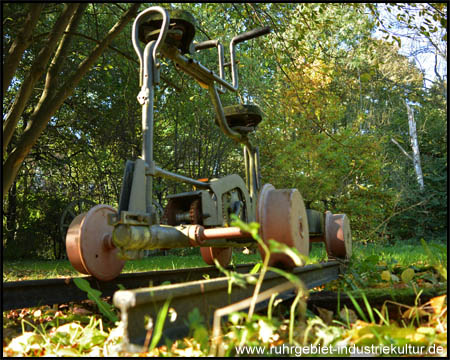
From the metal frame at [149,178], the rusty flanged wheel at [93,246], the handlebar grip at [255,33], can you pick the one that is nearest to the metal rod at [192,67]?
the metal frame at [149,178]

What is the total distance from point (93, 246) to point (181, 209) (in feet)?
2.84

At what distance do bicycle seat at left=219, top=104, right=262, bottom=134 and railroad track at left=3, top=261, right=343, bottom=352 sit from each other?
1.39 m

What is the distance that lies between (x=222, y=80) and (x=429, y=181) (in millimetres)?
16892

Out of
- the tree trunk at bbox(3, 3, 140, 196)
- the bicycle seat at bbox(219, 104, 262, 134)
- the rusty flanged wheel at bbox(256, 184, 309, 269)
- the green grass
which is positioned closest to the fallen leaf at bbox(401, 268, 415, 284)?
the green grass

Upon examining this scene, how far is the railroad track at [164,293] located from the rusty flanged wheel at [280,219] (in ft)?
0.55

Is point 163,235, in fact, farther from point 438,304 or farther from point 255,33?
point 255,33

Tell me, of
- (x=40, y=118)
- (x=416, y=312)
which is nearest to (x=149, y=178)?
(x=416, y=312)

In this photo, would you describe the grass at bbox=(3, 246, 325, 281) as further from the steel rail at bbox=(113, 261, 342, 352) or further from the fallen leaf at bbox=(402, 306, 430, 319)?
the fallen leaf at bbox=(402, 306, 430, 319)

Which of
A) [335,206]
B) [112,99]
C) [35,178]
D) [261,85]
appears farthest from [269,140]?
[35,178]

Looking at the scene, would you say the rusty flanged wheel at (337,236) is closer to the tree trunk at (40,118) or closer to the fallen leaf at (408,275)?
the fallen leaf at (408,275)

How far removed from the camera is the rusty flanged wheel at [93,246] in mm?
2934

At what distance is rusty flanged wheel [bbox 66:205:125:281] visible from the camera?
9.62 ft


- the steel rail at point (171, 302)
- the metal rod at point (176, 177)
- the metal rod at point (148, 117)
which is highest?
the metal rod at point (148, 117)

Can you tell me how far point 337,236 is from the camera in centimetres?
405
